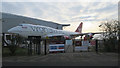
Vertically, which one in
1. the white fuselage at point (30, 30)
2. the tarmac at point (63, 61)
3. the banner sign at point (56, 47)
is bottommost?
the tarmac at point (63, 61)

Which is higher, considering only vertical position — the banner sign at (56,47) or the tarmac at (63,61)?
the banner sign at (56,47)

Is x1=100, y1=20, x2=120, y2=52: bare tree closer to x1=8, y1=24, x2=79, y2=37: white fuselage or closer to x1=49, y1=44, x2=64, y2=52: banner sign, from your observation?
x1=49, y1=44, x2=64, y2=52: banner sign

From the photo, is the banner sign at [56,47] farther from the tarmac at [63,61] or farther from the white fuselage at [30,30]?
the white fuselage at [30,30]

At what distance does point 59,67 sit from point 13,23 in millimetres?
50267

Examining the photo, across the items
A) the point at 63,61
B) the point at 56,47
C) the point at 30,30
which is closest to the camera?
the point at 63,61

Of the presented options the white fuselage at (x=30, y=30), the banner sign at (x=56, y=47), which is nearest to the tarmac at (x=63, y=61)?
the banner sign at (x=56, y=47)

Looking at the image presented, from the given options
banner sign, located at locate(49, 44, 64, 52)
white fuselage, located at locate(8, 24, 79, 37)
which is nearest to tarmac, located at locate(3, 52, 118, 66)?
banner sign, located at locate(49, 44, 64, 52)

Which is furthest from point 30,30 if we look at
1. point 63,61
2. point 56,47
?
point 63,61

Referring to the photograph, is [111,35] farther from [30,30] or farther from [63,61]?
[30,30]

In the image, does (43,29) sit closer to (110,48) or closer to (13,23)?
(110,48)

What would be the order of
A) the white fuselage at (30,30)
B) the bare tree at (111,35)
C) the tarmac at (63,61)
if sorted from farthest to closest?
the white fuselage at (30,30) → the bare tree at (111,35) → the tarmac at (63,61)

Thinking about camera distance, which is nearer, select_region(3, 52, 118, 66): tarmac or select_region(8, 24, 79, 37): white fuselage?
select_region(3, 52, 118, 66): tarmac

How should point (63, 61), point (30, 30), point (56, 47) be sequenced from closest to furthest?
1. point (63, 61)
2. point (56, 47)
3. point (30, 30)

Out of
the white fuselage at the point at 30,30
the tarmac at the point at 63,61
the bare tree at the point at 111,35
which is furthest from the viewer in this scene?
the white fuselage at the point at 30,30
